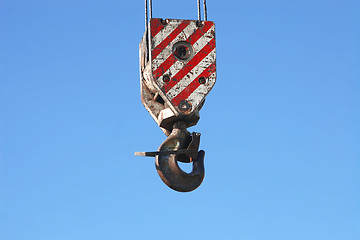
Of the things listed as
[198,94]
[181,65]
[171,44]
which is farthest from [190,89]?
[171,44]

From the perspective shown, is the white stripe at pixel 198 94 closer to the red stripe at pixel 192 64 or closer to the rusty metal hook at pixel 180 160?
the red stripe at pixel 192 64

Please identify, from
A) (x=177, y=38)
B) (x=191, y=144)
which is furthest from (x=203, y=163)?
(x=177, y=38)

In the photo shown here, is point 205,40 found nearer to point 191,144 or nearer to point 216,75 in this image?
point 216,75

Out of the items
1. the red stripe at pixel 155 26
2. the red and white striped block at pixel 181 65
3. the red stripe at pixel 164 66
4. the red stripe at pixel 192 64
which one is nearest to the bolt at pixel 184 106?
the red and white striped block at pixel 181 65

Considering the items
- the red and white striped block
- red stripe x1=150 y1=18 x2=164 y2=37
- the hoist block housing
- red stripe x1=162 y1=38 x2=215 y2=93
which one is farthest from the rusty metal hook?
red stripe x1=150 y1=18 x2=164 y2=37

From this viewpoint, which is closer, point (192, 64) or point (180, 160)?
point (192, 64)

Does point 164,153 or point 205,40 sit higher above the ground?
point 205,40

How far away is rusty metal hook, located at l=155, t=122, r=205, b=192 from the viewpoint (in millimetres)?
5246

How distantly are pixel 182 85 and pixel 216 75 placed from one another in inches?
10.6

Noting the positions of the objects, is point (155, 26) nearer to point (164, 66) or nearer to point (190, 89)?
point (164, 66)

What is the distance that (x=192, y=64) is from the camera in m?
5.25

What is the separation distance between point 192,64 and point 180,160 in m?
0.74

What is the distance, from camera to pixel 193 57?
5254mm

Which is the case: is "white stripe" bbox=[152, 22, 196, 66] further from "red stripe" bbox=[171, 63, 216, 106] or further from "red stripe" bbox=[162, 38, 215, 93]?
"red stripe" bbox=[171, 63, 216, 106]
